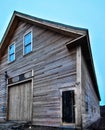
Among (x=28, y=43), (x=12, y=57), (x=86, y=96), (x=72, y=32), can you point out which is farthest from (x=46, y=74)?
(x=12, y=57)

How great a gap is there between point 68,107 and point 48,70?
2315 millimetres

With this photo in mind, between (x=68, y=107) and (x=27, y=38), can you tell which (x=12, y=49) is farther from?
(x=68, y=107)

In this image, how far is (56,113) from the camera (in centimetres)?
804

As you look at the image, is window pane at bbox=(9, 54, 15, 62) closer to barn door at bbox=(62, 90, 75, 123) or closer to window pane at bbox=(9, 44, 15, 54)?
window pane at bbox=(9, 44, 15, 54)

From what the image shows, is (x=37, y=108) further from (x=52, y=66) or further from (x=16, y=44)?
(x=16, y=44)

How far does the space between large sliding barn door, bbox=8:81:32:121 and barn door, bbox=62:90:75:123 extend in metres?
2.82

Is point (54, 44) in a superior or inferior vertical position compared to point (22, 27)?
inferior

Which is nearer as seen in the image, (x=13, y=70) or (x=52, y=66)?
(x=52, y=66)

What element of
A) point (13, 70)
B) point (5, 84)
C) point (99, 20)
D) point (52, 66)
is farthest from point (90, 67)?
point (99, 20)

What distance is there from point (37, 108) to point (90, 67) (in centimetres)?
383

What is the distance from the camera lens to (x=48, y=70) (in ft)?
29.9

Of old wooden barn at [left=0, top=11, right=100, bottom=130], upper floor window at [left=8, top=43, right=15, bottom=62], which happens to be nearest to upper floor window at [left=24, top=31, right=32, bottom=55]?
old wooden barn at [left=0, top=11, right=100, bottom=130]

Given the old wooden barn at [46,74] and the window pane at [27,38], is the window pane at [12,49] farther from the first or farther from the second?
the window pane at [27,38]

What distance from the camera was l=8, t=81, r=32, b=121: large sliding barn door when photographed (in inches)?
400
